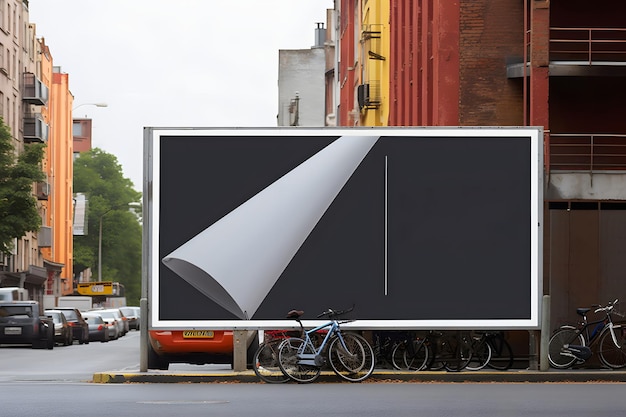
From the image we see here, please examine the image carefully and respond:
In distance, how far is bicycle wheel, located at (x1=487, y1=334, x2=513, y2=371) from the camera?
23.7 meters

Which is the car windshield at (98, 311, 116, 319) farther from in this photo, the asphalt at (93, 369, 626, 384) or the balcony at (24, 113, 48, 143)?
the asphalt at (93, 369, 626, 384)

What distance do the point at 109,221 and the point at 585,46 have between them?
95.5 meters

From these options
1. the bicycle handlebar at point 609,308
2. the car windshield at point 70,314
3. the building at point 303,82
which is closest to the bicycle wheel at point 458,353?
the bicycle handlebar at point 609,308

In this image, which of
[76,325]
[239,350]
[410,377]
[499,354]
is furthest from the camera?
[76,325]

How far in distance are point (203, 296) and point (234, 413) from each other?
7.32 metres

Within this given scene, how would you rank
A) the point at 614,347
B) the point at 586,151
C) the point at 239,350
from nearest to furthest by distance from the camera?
the point at 239,350 → the point at 614,347 → the point at 586,151

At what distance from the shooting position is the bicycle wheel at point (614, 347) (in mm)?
23812

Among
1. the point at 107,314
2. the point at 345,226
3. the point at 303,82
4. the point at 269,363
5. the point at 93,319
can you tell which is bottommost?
the point at 107,314

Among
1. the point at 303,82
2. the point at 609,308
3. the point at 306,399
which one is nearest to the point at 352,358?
the point at 306,399

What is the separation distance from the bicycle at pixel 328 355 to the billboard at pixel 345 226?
32.2 inches

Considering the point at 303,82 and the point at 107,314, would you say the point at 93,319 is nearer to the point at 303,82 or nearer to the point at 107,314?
the point at 107,314

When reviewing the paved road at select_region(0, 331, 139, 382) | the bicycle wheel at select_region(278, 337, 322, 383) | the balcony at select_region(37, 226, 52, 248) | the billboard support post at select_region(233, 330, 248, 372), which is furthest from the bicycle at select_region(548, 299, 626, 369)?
the balcony at select_region(37, 226, 52, 248)

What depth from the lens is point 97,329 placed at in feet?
198

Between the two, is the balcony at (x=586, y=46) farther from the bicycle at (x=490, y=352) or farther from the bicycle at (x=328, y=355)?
the bicycle at (x=328, y=355)
